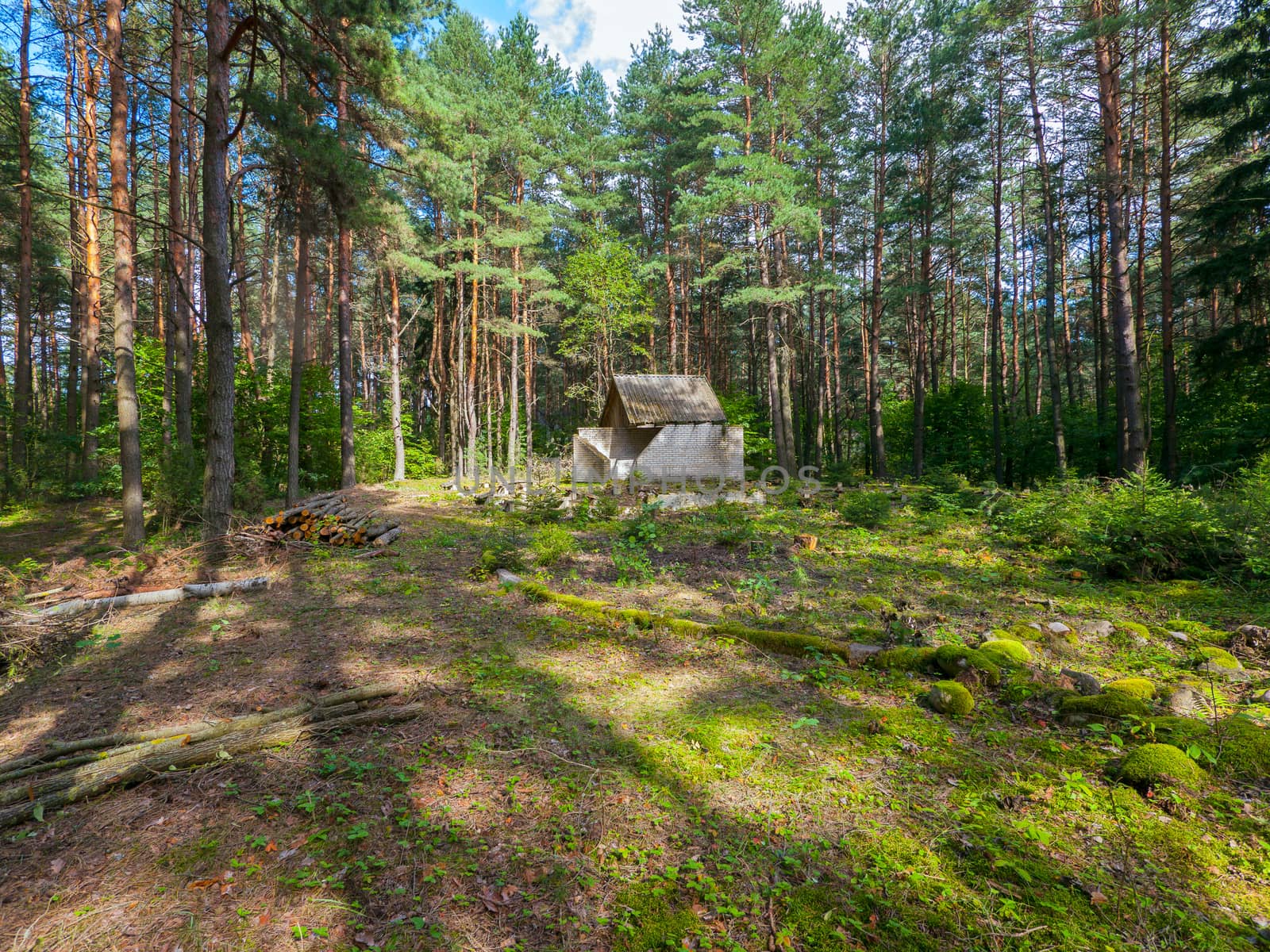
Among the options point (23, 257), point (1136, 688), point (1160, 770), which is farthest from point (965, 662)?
point (23, 257)

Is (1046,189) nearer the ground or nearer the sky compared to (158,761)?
nearer the sky

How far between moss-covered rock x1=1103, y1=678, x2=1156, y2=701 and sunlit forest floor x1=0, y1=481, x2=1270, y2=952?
0.38 ft

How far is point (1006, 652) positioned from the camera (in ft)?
15.8

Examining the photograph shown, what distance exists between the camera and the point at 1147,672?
15.6 ft

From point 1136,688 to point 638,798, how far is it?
406cm

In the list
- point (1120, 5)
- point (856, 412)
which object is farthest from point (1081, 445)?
point (856, 412)

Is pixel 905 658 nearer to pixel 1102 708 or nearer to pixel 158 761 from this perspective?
pixel 1102 708

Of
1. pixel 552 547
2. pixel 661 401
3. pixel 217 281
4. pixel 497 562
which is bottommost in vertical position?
pixel 497 562

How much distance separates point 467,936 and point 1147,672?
6032mm

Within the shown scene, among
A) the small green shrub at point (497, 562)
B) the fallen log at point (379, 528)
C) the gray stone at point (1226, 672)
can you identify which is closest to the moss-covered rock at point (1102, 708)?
the gray stone at point (1226, 672)

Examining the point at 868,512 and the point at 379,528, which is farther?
the point at 868,512

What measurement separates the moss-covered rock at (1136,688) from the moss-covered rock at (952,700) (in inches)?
42.0

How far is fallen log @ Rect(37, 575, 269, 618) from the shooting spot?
5844mm

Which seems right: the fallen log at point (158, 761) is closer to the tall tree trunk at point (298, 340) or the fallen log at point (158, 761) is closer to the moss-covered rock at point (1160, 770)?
the moss-covered rock at point (1160, 770)
